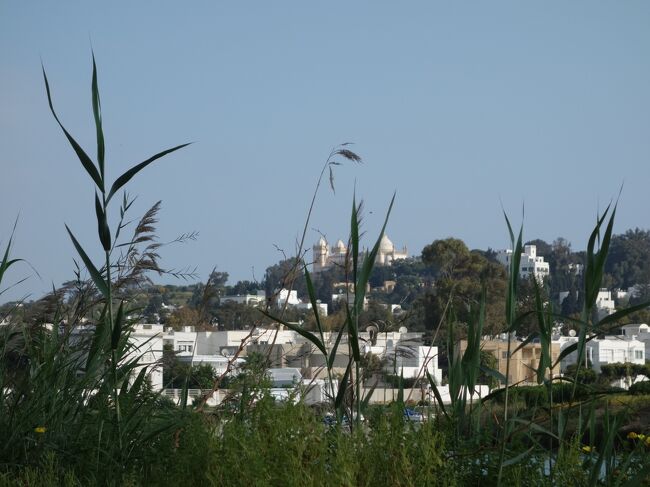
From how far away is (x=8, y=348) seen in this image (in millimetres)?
3826

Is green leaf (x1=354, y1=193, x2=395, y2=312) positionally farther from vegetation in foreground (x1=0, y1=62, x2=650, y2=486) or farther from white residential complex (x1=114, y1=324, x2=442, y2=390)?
white residential complex (x1=114, y1=324, x2=442, y2=390)

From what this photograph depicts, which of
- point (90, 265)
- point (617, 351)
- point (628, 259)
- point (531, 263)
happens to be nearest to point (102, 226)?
point (90, 265)

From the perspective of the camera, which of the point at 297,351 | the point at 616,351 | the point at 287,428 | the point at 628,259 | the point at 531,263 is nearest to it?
the point at 287,428

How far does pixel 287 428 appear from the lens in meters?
2.42

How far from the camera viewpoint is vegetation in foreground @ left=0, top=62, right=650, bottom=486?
2359mm

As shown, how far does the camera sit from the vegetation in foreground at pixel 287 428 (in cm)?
236

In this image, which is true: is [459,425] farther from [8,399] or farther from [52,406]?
[8,399]

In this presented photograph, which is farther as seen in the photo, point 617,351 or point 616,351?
point 617,351

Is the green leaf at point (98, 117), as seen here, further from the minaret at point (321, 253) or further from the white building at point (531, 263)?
the white building at point (531, 263)

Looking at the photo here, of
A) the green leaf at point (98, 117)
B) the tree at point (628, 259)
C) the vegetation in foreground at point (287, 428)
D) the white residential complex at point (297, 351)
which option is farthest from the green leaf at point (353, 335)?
the tree at point (628, 259)

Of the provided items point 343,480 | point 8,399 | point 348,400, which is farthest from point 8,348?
point 343,480

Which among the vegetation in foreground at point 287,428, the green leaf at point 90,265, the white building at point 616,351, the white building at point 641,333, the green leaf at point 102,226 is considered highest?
the white building at point 641,333

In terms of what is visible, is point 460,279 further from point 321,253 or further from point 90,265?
point 90,265

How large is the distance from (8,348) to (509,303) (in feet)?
6.57
